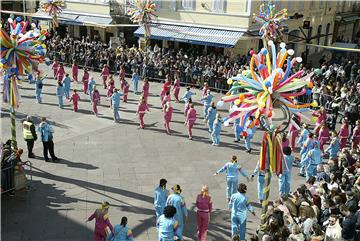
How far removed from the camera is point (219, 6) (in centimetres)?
2795

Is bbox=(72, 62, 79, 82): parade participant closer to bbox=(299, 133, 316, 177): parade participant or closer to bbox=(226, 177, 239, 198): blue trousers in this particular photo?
bbox=(299, 133, 316, 177): parade participant

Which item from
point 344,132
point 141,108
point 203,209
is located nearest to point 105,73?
point 141,108

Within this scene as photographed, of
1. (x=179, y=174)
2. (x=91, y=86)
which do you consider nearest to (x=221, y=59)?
(x=91, y=86)

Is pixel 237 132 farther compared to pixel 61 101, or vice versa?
pixel 61 101

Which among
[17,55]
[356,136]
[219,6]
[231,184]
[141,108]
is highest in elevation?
[219,6]

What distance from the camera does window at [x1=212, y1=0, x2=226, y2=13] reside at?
27.8 m

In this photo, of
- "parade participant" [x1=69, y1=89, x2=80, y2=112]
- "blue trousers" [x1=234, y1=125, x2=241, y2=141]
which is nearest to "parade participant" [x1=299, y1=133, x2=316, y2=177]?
"blue trousers" [x1=234, y1=125, x2=241, y2=141]

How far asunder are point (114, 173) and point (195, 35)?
16341mm

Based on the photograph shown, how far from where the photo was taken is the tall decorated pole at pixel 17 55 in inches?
483

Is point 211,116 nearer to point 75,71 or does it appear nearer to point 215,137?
point 215,137

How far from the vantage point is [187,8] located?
29.4 m

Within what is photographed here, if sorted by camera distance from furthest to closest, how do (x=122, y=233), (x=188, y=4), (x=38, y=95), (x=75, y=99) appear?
(x=188, y=4), (x=38, y=95), (x=75, y=99), (x=122, y=233)

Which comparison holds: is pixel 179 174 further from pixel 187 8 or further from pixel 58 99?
pixel 187 8

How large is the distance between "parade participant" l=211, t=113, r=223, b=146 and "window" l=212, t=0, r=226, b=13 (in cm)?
1343
